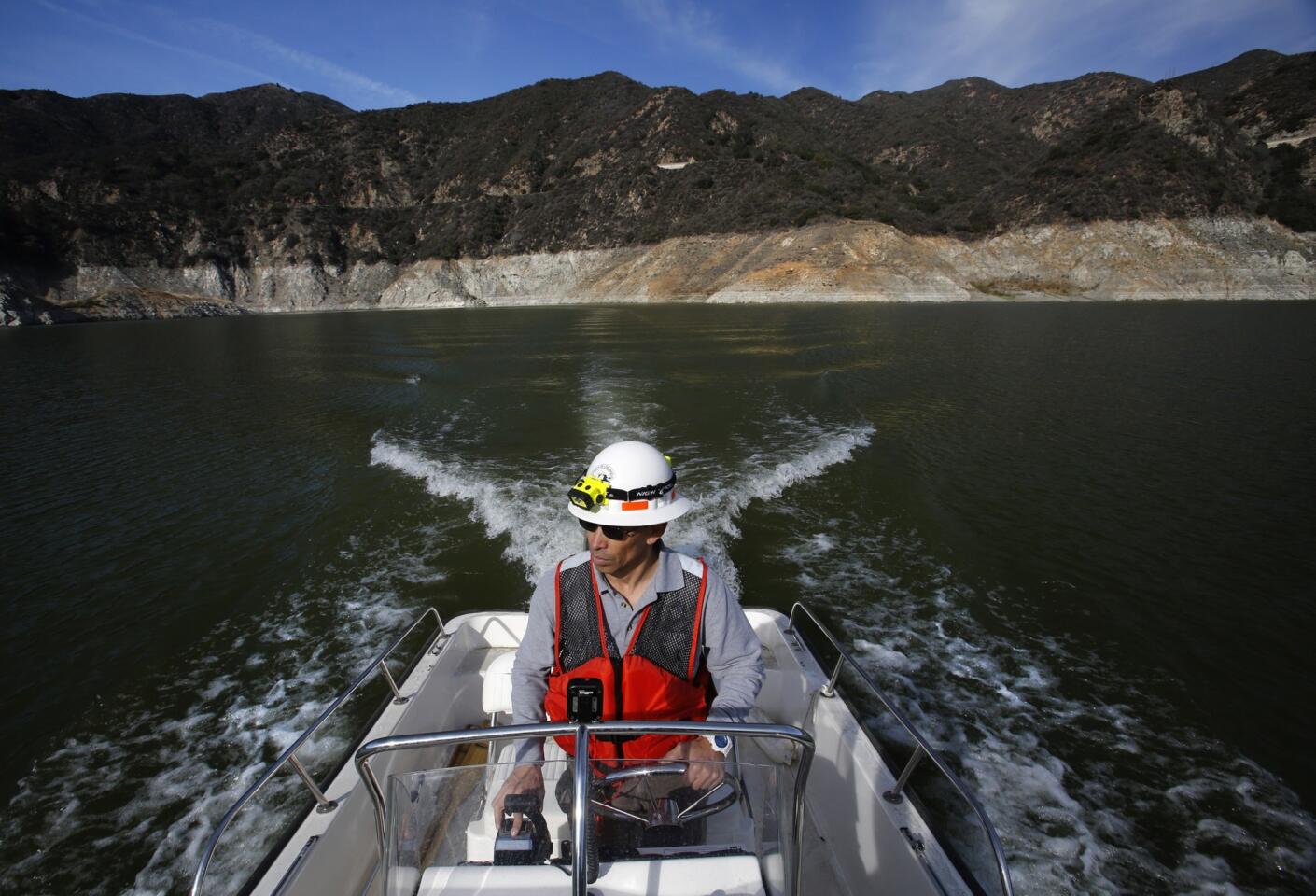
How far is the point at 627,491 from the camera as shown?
3.25 m

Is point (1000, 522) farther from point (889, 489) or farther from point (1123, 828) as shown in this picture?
point (1123, 828)

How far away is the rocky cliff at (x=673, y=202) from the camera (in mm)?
74625

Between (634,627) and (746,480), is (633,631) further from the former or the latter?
(746,480)

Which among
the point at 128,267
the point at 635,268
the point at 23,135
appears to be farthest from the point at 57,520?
the point at 23,135

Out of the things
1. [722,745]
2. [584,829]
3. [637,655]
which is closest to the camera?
[584,829]

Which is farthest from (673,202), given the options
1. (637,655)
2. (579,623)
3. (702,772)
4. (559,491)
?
(702,772)

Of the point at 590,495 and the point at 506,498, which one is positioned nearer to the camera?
the point at 590,495

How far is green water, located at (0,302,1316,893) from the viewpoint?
15.7 ft

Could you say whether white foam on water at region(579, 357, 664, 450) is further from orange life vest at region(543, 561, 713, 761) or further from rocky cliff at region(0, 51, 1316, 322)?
rocky cliff at region(0, 51, 1316, 322)

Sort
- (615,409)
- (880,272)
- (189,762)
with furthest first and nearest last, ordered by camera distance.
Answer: (880,272)
(615,409)
(189,762)

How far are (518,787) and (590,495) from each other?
4.68ft

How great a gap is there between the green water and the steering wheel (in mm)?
3319

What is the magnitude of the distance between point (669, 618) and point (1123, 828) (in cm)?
434

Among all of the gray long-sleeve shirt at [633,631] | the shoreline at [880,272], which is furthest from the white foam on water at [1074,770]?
the shoreline at [880,272]
